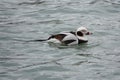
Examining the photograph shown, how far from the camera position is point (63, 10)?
14.7 meters

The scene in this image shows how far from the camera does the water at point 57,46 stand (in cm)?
966

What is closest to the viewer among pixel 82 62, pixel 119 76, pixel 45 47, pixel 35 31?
pixel 119 76

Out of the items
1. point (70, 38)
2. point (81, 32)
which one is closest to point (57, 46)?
point (70, 38)

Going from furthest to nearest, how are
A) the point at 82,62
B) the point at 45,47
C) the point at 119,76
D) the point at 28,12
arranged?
the point at 28,12 < the point at 45,47 < the point at 82,62 < the point at 119,76

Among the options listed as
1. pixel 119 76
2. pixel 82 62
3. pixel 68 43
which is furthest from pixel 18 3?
pixel 119 76

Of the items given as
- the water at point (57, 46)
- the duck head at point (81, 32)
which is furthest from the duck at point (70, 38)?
the water at point (57, 46)

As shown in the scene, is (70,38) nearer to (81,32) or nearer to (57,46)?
(57,46)

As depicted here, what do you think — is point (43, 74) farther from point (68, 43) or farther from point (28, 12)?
point (28, 12)

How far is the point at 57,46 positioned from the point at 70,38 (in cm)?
35

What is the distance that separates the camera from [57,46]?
11.3 meters

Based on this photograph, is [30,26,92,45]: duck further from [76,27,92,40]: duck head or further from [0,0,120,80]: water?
[0,0,120,80]: water

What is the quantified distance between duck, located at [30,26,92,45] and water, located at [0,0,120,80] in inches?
5.3

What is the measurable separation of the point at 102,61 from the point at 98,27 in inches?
113

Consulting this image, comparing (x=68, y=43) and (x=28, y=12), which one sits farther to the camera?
(x=28, y=12)
